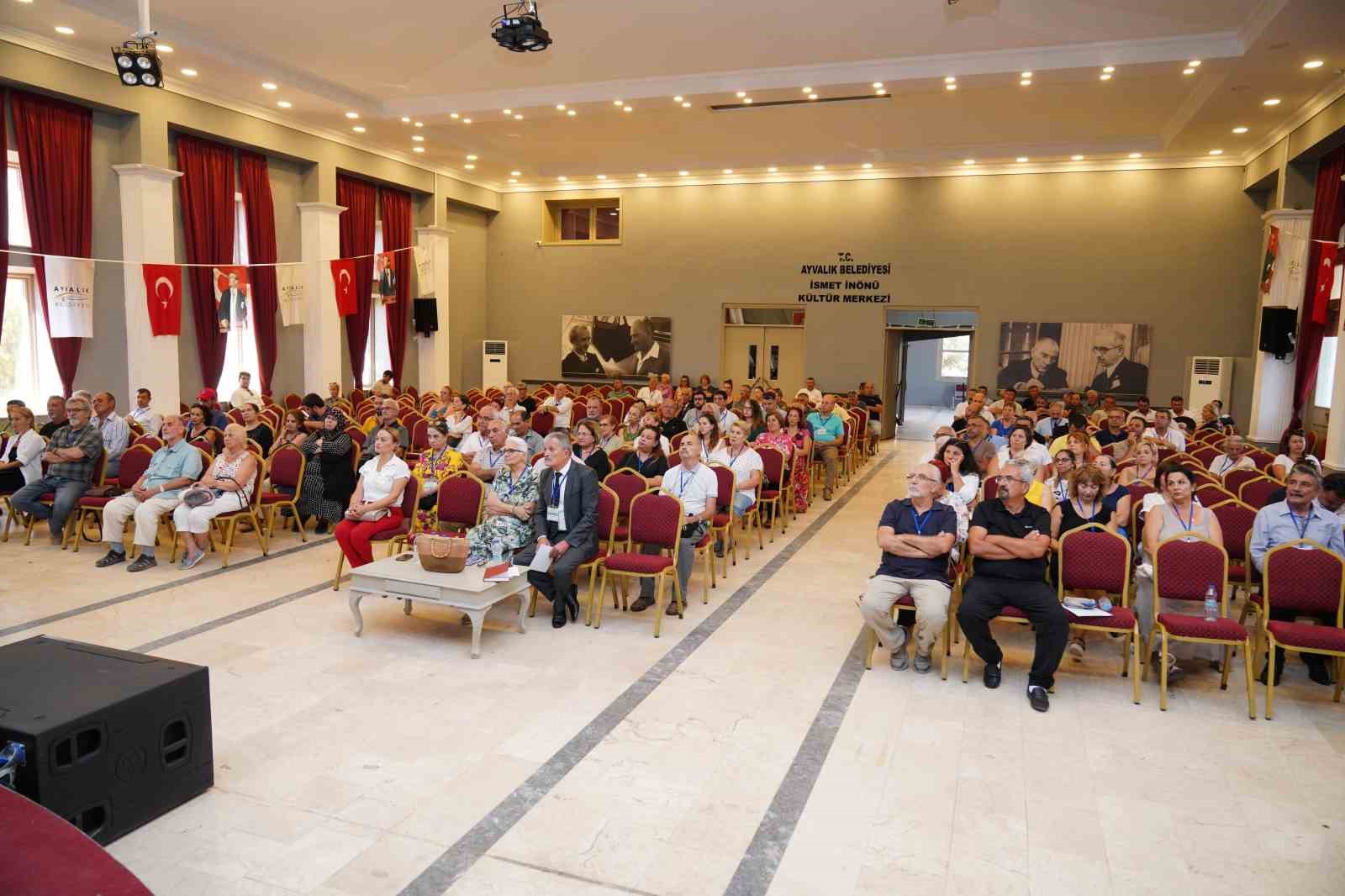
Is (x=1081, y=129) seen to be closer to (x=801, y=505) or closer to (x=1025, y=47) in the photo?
(x=1025, y=47)

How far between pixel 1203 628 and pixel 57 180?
528 inches

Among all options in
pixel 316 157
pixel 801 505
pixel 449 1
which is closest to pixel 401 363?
pixel 316 157

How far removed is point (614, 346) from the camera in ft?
67.3

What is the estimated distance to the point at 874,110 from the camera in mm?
14133

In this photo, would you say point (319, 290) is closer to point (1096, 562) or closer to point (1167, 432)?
point (1167, 432)

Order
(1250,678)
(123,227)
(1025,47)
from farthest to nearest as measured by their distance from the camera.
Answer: (123,227) < (1025,47) < (1250,678)

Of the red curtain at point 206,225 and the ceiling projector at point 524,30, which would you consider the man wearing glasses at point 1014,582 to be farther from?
the red curtain at point 206,225

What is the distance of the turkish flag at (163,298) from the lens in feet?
39.8

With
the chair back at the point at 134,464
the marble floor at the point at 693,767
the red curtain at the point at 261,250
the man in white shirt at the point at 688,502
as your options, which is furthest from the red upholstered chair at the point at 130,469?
the red curtain at the point at 261,250

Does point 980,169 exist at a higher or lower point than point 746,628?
higher

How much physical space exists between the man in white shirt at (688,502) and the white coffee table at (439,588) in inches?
46.2

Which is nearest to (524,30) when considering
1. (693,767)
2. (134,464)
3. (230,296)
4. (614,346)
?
(134,464)

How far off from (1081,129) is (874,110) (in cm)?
383

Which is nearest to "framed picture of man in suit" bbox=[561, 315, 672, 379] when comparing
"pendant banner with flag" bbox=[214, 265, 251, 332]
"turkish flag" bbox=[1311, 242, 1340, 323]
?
"pendant banner with flag" bbox=[214, 265, 251, 332]
